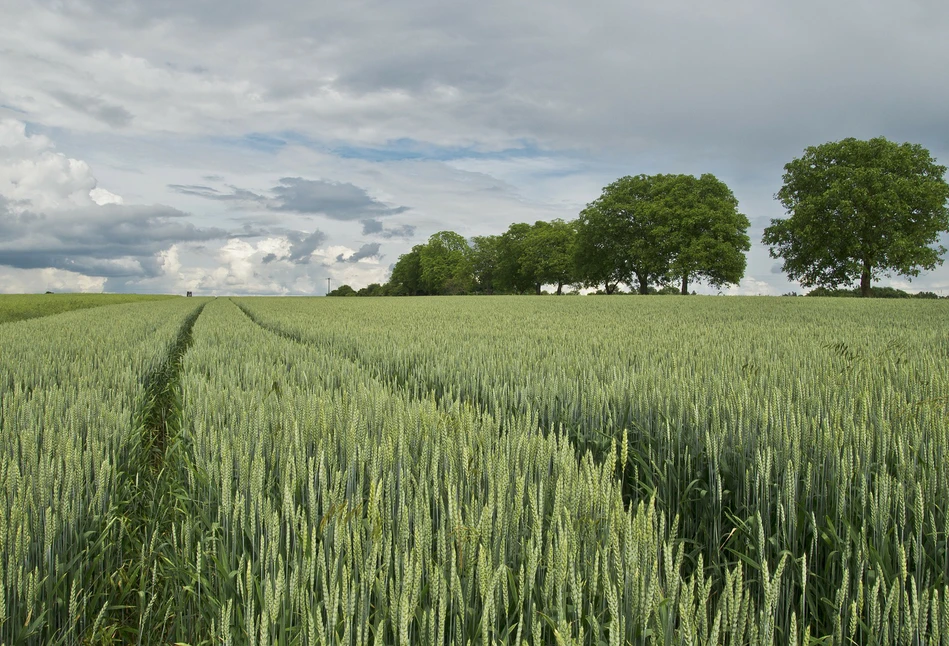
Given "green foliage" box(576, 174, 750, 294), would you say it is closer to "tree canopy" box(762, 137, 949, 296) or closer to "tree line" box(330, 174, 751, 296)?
"tree line" box(330, 174, 751, 296)

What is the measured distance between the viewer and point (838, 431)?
256 centimetres

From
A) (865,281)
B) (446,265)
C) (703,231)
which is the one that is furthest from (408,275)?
(865,281)

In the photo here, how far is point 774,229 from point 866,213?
5.78 metres

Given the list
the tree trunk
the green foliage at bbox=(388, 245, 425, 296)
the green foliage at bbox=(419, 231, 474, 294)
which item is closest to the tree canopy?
the tree trunk

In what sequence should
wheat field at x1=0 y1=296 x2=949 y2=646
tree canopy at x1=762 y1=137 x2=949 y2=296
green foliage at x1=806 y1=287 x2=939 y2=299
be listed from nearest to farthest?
wheat field at x1=0 y1=296 x2=949 y2=646
tree canopy at x1=762 y1=137 x2=949 y2=296
green foliage at x1=806 y1=287 x2=939 y2=299

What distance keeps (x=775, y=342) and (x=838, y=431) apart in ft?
17.7

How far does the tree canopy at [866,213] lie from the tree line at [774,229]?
2.6 inches

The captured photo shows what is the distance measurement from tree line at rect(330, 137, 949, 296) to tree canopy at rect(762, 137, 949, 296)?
2.6 inches

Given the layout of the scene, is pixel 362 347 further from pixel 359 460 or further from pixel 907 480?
pixel 907 480

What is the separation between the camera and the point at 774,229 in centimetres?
4144

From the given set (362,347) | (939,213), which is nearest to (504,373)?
(362,347)

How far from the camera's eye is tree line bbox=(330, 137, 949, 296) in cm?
3659

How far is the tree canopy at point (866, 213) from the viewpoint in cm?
3619

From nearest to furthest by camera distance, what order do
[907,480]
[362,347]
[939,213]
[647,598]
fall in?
[647,598] → [907,480] → [362,347] → [939,213]
